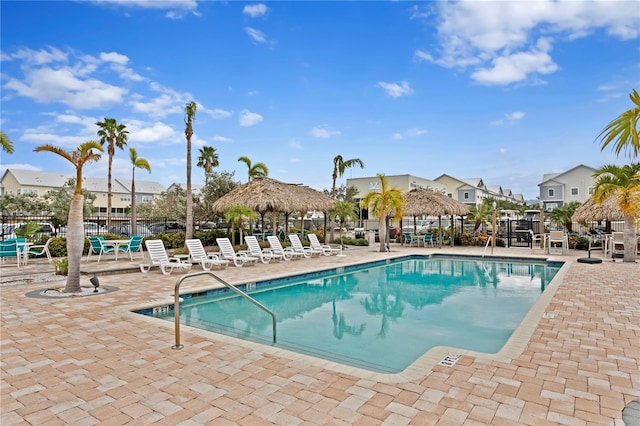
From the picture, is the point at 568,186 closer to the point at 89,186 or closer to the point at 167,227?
the point at 167,227

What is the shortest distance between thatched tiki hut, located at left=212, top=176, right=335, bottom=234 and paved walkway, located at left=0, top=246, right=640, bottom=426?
11.3 m

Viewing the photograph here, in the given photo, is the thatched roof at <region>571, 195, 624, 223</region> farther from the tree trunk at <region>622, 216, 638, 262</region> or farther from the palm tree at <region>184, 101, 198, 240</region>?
the palm tree at <region>184, 101, 198, 240</region>

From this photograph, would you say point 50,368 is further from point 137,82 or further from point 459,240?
point 459,240

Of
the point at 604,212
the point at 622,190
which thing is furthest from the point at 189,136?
the point at 604,212

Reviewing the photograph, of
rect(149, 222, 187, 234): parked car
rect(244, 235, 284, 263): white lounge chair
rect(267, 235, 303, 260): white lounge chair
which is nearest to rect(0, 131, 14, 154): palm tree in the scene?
rect(244, 235, 284, 263): white lounge chair

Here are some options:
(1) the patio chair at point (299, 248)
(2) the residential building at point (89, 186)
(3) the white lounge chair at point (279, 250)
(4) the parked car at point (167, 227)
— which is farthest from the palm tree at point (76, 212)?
(2) the residential building at point (89, 186)

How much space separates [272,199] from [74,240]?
986cm

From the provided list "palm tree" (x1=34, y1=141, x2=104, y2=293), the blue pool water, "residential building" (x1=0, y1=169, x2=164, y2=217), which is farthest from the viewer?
"residential building" (x1=0, y1=169, x2=164, y2=217)

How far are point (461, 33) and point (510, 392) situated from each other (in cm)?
1117

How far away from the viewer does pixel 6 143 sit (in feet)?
38.7

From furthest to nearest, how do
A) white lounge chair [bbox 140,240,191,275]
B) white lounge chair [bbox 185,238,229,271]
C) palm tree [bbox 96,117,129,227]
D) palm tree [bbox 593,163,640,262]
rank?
1. palm tree [bbox 96,117,129,227]
2. palm tree [bbox 593,163,640,262]
3. white lounge chair [bbox 185,238,229,271]
4. white lounge chair [bbox 140,240,191,275]

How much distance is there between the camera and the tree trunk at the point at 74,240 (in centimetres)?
729

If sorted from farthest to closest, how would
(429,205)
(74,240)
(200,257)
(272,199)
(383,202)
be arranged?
(429,205), (383,202), (272,199), (200,257), (74,240)

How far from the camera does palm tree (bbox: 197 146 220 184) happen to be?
82.8 ft
